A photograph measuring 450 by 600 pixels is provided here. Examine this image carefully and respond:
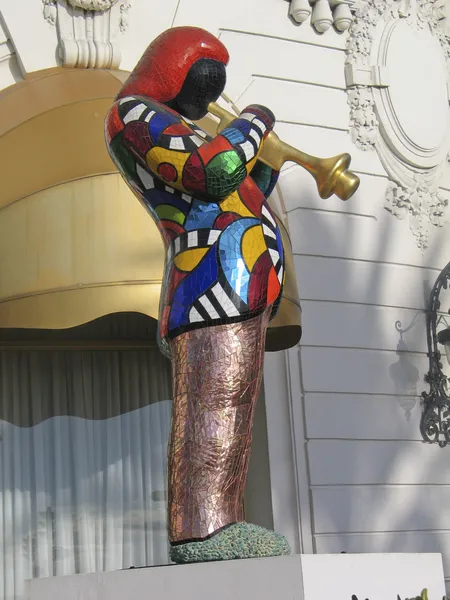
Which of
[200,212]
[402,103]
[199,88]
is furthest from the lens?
[402,103]

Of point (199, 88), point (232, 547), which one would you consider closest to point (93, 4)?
point (199, 88)

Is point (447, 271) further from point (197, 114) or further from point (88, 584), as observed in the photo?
point (88, 584)

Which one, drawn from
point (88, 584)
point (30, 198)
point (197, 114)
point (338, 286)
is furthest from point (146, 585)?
point (338, 286)

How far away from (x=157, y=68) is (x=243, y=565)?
1.90 meters

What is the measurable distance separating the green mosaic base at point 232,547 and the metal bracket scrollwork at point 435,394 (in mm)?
5110

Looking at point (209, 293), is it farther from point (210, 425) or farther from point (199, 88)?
point (199, 88)

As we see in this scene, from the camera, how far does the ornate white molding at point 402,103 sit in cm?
895

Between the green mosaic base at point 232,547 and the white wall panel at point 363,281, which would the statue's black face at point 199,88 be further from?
the white wall panel at point 363,281

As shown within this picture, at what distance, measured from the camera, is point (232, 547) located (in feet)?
11.8

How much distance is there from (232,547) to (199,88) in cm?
176

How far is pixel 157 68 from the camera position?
4168 mm

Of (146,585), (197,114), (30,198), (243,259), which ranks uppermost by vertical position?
(30,198)

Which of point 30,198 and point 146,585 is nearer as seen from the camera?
point 146,585

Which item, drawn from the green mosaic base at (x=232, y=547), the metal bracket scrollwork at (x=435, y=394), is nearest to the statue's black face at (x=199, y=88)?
the green mosaic base at (x=232, y=547)
